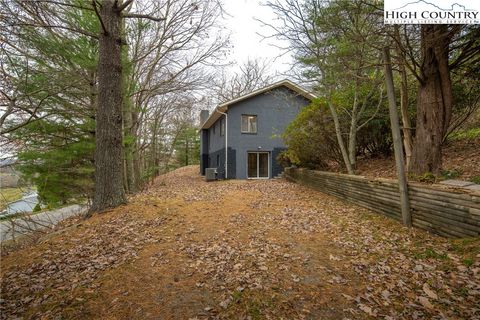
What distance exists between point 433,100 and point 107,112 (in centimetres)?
757

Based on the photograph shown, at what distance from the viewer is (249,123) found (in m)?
16.2

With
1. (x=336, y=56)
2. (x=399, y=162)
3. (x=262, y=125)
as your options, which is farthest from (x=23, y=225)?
(x=262, y=125)

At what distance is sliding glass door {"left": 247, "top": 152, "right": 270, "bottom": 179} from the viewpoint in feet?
52.9

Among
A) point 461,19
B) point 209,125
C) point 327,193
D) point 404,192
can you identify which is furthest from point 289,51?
point 209,125

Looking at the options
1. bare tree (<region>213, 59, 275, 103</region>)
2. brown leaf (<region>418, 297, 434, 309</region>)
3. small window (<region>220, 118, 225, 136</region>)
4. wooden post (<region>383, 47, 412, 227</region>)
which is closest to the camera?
brown leaf (<region>418, 297, 434, 309</region>)

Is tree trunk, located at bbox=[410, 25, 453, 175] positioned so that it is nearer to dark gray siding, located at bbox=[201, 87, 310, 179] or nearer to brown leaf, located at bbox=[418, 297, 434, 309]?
brown leaf, located at bbox=[418, 297, 434, 309]

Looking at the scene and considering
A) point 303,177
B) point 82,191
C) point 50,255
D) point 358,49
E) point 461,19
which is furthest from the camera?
point 303,177

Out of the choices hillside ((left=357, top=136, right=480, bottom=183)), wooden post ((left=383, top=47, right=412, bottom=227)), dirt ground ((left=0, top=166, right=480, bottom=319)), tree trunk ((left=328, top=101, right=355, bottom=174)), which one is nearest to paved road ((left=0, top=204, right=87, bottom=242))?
dirt ground ((left=0, top=166, right=480, bottom=319))

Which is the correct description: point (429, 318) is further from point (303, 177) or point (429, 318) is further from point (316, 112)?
point (303, 177)

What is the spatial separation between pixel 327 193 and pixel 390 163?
2.40 m

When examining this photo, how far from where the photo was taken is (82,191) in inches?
303

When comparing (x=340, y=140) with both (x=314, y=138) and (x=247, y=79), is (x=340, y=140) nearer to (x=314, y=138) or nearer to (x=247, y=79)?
(x=314, y=138)

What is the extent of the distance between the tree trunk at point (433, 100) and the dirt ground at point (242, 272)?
1.68 m

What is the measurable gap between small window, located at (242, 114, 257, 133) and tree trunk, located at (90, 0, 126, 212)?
10.6 m
